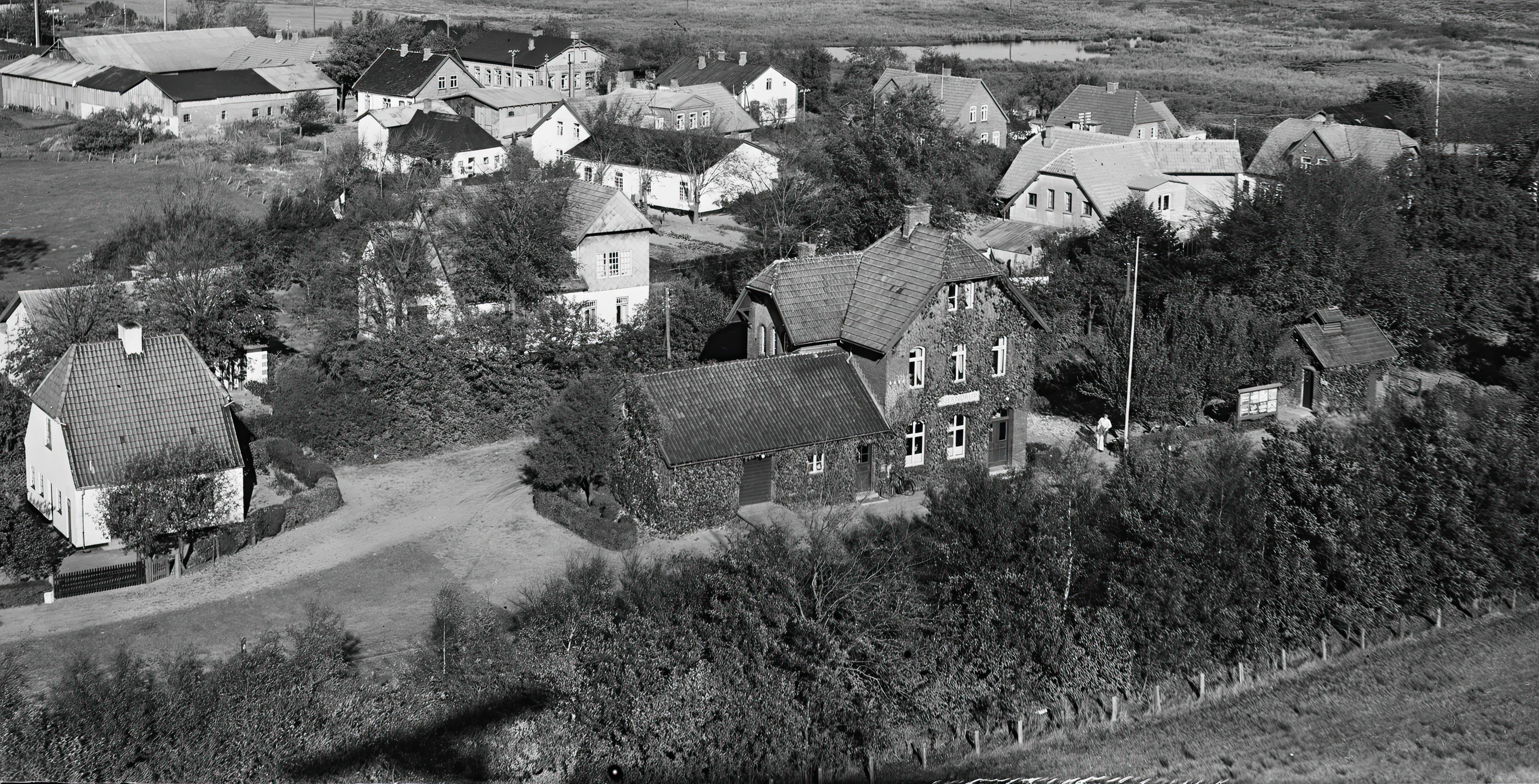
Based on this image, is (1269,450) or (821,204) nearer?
(1269,450)

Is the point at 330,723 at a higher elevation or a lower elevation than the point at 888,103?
lower

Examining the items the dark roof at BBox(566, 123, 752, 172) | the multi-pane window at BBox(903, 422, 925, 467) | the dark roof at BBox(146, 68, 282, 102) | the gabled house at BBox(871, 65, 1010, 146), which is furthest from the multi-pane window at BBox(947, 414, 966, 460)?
the dark roof at BBox(146, 68, 282, 102)

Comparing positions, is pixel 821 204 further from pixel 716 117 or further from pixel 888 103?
pixel 716 117

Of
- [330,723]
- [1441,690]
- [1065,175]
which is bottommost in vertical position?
[1441,690]

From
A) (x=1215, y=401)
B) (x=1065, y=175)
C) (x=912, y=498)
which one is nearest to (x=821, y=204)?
(x=1065, y=175)

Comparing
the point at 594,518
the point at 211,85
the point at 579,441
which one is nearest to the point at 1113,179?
the point at 579,441

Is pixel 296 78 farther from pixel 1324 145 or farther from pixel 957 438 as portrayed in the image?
pixel 957 438

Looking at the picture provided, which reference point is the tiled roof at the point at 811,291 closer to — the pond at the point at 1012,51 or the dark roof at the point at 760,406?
the dark roof at the point at 760,406
